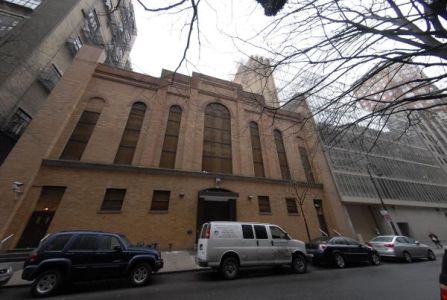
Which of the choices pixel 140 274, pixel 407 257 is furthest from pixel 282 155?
pixel 140 274

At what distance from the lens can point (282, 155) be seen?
20.7 m

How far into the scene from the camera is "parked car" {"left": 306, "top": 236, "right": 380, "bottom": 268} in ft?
31.8

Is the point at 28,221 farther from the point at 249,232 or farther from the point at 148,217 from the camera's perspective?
the point at 249,232

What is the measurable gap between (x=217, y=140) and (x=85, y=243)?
1309 centimetres

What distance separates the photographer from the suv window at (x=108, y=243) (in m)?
6.56

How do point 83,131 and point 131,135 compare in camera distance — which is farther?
point 131,135

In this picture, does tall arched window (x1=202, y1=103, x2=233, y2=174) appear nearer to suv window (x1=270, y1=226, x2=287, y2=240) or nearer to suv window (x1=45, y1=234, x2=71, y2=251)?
suv window (x1=270, y1=226, x2=287, y2=240)

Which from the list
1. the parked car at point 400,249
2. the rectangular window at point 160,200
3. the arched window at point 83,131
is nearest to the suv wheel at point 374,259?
the parked car at point 400,249

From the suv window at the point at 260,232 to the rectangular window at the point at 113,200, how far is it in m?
8.94

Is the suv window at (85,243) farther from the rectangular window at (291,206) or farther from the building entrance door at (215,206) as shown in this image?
the rectangular window at (291,206)

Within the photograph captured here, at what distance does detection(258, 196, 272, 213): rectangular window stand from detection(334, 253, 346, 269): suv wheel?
6.78 metres

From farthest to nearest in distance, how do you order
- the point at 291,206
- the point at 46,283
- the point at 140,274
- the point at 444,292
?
the point at 291,206 → the point at 140,274 → the point at 46,283 → the point at 444,292

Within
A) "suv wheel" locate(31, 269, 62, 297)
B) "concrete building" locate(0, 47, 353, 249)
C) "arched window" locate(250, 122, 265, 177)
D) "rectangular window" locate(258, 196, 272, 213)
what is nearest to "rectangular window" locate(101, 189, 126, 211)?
"concrete building" locate(0, 47, 353, 249)

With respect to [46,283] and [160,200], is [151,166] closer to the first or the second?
[160,200]
